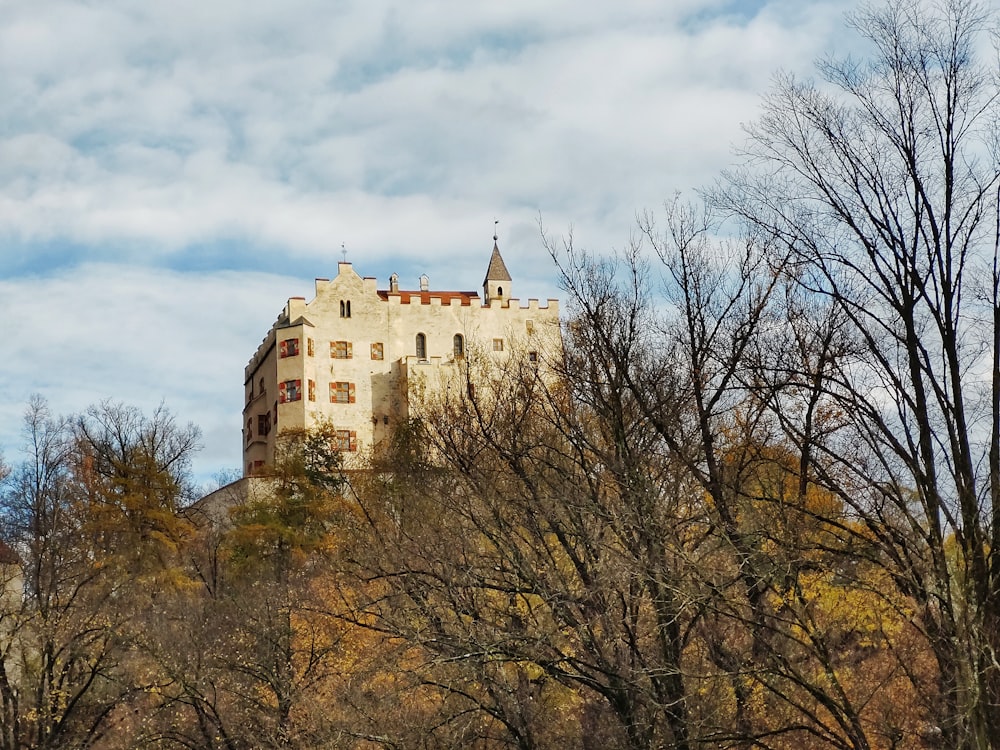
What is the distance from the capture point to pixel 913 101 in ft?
50.9

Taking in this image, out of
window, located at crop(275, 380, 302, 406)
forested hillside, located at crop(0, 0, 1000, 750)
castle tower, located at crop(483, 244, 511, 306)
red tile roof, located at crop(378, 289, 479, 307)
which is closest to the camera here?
forested hillside, located at crop(0, 0, 1000, 750)

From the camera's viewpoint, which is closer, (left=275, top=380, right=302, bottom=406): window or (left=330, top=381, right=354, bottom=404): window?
(left=275, top=380, right=302, bottom=406): window

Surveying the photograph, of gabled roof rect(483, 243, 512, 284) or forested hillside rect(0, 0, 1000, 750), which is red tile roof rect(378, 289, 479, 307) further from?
forested hillside rect(0, 0, 1000, 750)

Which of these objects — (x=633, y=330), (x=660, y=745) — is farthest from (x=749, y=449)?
(x=660, y=745)

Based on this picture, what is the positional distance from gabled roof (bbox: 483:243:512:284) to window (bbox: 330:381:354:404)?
52.4 ft

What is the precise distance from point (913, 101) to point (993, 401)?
3.87m

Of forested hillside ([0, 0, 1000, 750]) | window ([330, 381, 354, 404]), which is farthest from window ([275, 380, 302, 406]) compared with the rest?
forested hillside ([0, 0, 1000, 750])

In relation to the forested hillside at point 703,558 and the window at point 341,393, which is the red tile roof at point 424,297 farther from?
the forested hillside at point 703,558

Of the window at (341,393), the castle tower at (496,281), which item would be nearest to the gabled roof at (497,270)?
the castle tower at (496,281)

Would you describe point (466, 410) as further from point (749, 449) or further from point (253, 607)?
point (253, 607)

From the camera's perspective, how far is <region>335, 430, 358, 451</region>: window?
2830 inches

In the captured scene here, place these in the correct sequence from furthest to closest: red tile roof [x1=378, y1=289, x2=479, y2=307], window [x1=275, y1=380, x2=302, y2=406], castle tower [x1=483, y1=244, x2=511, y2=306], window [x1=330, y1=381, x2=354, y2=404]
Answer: castle tower [x1=483, y1=244, x2=511, y2=306] → red tile roof [x1=378, y1=289, x2=479, y2=307] → window [x1=330, y1=381, x2=354, y2=404] → window [x1=275, y1=380, x2=302, y2=406]

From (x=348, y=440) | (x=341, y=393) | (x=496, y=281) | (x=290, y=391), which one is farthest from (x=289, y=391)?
(x=496, y=281)

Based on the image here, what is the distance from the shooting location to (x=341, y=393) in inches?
2945
